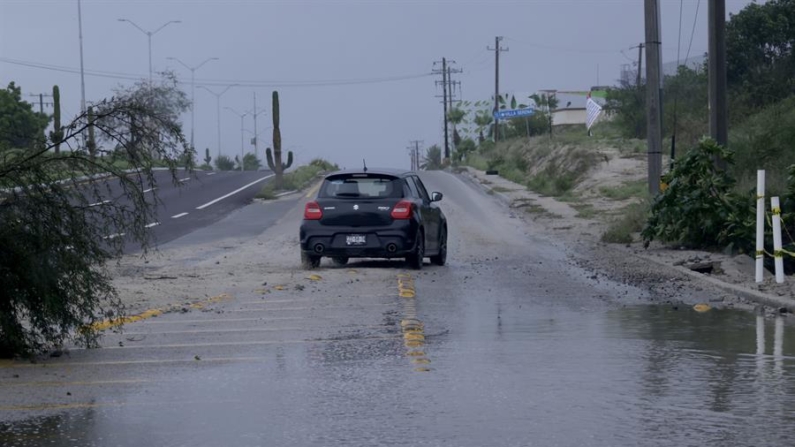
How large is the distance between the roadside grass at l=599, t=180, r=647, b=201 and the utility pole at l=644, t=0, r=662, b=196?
11642mm

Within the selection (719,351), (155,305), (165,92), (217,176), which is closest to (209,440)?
(719,351)

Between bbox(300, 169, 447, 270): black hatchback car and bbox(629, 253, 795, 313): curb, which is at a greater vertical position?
bbox(300, 169, 447, 270): black hatchback car

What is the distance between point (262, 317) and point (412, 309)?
71.7 inches

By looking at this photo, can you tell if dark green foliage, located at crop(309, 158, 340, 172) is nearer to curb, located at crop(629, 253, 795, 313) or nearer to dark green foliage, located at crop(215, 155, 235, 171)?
dark green foliage, located at crop(215, 155, 235, 171)

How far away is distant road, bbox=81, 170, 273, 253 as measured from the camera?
3238 cm

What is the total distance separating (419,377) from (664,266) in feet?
35.5

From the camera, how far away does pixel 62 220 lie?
10.8 meters

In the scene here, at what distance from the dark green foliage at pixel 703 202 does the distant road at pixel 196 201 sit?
9.93 metres

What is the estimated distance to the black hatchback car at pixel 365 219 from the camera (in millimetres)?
19109

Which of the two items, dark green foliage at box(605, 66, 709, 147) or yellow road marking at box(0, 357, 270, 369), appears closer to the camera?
yellow road marking at box(0, 357, 270, 369)

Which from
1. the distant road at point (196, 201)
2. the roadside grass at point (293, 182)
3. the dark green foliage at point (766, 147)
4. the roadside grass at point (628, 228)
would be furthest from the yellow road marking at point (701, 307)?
the roadside grass at point (293, 182)

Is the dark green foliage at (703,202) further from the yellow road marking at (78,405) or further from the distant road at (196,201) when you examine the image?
the yellow road marking at (78,405)

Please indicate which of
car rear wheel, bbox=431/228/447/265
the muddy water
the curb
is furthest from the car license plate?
the muddy water

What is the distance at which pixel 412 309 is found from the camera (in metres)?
14.2
